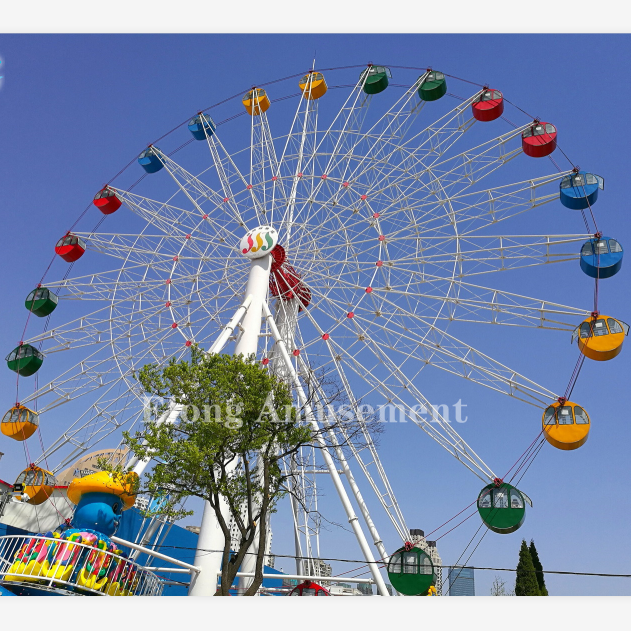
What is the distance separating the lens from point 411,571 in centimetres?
1309

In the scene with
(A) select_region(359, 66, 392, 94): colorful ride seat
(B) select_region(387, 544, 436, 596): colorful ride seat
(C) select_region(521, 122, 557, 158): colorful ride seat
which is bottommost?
(B) select_region(387, 544, 436, 596): colorful ride seat

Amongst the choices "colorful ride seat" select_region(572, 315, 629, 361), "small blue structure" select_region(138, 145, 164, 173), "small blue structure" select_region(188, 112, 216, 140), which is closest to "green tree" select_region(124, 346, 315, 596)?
"colorful ride seat" select_region(572, 315, 629, 361)

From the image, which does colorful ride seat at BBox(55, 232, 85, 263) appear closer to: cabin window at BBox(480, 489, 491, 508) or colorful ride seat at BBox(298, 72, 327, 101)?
colorful ride seat at BBox(298, 72, 327, 101)

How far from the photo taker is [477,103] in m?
19.1

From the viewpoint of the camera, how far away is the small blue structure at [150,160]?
74.7 ft

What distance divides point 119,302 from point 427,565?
48.5ft

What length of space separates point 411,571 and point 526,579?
22.5 meters

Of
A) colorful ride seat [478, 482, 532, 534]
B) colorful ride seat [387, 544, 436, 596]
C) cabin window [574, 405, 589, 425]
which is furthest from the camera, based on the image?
cabin window [574, 405, 589, 425]

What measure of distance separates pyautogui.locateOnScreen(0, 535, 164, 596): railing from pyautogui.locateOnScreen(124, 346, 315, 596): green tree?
6.95ft

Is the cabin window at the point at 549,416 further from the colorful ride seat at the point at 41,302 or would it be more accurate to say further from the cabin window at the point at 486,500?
the colorful ride seat at the point at 41,302

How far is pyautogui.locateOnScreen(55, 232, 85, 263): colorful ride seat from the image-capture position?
22359mm

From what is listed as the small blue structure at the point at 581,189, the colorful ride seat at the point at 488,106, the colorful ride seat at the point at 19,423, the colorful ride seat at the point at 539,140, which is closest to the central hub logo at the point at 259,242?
the colorful ride seat at the point at 488,106

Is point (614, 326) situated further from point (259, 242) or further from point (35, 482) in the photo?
point (35, 482)

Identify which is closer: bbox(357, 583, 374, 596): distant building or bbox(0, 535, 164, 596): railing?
bbox(0, 535, 164, 596): railing
